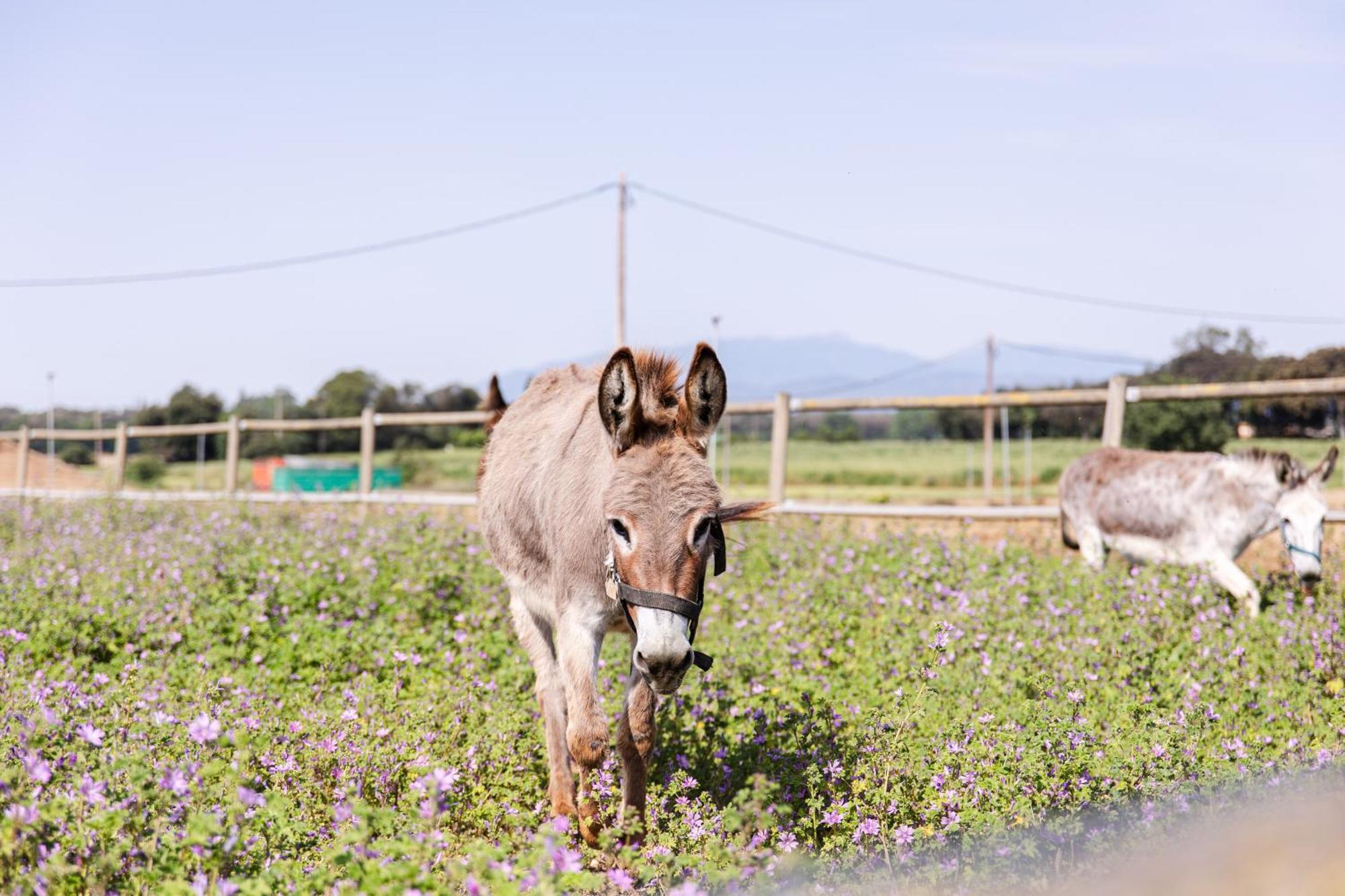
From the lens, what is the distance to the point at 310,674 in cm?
561

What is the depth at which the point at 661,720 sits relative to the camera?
5.01 metres

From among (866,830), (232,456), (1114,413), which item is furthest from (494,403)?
(232,456)

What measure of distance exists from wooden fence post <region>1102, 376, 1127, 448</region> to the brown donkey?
6.79 metres

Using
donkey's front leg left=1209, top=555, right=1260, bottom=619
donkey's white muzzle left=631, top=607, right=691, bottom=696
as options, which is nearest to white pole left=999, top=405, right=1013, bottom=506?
donkey's front leg left=1209, top=555, right=1260, bottom=619

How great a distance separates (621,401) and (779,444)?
8619mm

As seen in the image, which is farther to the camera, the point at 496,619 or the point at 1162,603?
the point at 496,619

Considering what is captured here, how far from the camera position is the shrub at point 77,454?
39.8 metres

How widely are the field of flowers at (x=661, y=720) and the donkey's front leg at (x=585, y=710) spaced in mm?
111

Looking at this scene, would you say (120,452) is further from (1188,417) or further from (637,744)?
(1188,417)

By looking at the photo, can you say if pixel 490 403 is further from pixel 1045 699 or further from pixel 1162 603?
pixel 1162 603

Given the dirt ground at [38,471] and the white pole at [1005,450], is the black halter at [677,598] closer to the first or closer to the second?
the white pole at [1005,450]

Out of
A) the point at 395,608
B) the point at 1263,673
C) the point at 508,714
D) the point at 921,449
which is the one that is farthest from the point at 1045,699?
the point at 921,449

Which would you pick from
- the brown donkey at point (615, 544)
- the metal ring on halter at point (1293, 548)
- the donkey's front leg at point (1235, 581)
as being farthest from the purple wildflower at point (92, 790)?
the metal ring on halter at point (1293, 548)

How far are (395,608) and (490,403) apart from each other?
5.19ft
